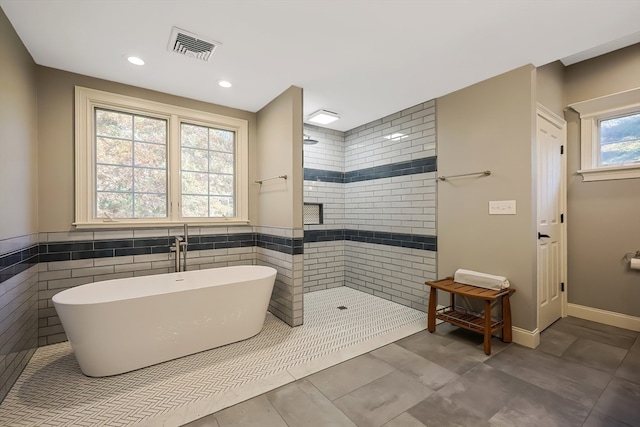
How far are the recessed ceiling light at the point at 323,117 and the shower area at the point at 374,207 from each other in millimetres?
306

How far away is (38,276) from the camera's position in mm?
2525

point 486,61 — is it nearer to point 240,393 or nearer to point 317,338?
point 317,338

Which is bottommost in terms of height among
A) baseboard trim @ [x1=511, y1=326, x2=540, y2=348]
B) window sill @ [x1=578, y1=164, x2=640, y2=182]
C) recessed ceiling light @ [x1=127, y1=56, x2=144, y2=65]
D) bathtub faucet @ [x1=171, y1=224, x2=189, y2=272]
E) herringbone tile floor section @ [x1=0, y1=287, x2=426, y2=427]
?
herringbone tile floor section @ [x1=0, y1=287, x2=426, y2=427]

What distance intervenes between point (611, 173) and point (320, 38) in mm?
3300

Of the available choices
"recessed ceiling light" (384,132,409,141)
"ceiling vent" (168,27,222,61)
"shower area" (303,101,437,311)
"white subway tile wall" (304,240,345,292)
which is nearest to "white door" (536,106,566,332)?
"shower area" (303,101,437,311)

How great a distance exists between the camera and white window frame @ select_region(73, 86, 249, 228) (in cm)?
270

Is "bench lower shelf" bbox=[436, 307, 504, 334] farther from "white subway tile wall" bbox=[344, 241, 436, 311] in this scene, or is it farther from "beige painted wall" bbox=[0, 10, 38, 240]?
"beige painted wall" bbox=[0, 10, 38, 240]

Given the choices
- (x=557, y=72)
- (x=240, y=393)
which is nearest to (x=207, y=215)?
(x=240, y=393)

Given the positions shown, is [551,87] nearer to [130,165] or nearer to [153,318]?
[153,318]

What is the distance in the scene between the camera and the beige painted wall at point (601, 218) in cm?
284

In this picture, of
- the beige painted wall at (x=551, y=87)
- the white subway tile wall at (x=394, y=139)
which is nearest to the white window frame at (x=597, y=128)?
the beige painted wall at (x=551, y=87)

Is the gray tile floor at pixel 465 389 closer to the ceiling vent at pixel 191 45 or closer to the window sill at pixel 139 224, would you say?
the window sill at pixel 139 224

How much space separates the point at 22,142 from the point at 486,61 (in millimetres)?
3960

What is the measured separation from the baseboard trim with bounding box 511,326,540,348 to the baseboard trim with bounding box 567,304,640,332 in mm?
1112
